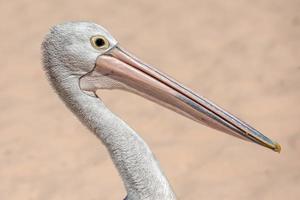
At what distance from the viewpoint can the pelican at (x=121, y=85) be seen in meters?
2.55

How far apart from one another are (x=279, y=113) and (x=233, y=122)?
5.88 ft

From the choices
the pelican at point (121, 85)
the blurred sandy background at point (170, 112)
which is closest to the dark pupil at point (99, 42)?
the pelican at point (121, 85)

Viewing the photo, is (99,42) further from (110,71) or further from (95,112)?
(95,112)

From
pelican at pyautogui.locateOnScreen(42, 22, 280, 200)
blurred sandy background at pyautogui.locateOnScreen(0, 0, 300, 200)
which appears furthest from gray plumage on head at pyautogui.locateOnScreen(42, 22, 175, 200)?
blurred sandy background at pyautogui.locateOnScreen(0, 0, 300, 200)

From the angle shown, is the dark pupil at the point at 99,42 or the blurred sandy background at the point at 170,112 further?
the blurred sandy background at the point at 170,112

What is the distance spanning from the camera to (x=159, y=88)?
260 cm

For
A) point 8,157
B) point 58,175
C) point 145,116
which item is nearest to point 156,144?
point 145,116

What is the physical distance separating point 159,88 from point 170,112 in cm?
187

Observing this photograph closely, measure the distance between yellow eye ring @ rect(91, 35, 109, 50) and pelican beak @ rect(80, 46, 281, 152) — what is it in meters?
0.03

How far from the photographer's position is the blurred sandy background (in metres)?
4.01

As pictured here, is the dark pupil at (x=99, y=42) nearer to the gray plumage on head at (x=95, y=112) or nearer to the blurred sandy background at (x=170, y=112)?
the gray plumage on head at (x=95, y=112)

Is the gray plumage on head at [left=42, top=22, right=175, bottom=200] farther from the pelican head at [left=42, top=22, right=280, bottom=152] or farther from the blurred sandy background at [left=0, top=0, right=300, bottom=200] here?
the blurred sandy background at [left=0, top=0, right=300, bottom=200]

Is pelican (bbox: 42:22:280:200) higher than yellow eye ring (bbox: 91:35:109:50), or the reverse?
yellow eye ring (bbox: 91:35:109:50)

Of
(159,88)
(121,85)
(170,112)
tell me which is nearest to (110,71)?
(121,85)
